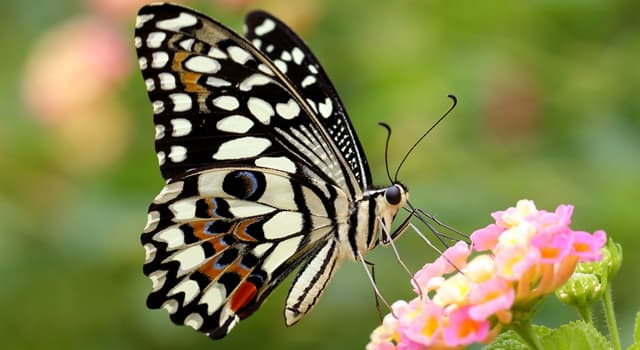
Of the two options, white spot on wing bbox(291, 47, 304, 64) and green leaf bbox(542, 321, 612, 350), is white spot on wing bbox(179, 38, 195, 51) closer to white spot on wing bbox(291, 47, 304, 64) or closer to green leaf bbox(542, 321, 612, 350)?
white spot on wing bbox(291, 47, 304, 64)

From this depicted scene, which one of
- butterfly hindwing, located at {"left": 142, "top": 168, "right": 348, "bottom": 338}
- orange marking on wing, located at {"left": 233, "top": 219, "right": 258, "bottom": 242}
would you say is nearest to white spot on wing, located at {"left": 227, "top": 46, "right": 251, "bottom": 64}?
butterfly hindwing, located at {"left": 142, "top": 168, "right": 348, "bottom": 338}

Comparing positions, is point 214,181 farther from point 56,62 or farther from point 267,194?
point 56,62

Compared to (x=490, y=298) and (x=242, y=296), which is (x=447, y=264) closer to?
(x=490, y=298)

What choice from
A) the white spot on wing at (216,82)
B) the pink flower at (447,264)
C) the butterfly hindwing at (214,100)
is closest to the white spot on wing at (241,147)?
the butterfly hindwing at (214,100)

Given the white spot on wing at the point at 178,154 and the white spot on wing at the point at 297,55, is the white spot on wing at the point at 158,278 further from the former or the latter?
the white spot on wing at the point at 297,55

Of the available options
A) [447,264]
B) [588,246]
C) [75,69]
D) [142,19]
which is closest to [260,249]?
[142,19]
